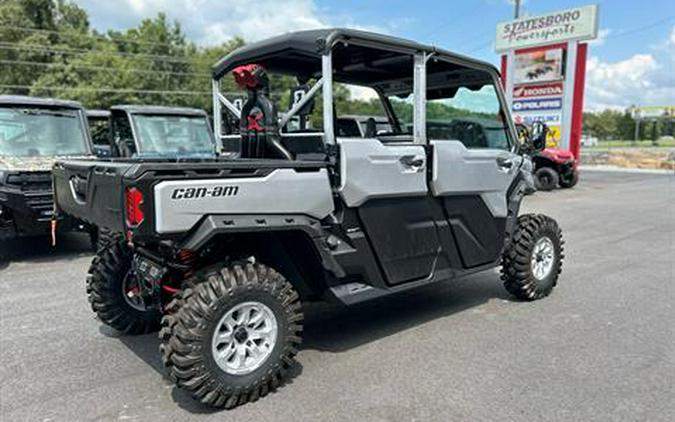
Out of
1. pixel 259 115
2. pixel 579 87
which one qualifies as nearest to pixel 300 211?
pixel 259 115

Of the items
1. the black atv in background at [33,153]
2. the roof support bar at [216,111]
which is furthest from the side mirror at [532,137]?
the black atv in background at [33,153]

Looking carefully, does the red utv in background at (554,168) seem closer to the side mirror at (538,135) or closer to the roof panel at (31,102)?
the side mirror at (538,135)

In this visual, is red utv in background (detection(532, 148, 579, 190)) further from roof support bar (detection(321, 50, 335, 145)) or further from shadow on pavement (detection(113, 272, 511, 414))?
roof support bar (detection(321, 50, 335, 145))

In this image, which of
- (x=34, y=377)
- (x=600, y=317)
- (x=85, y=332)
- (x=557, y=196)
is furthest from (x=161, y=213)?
(x=557, y=196)

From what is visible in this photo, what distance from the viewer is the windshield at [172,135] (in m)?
9.98

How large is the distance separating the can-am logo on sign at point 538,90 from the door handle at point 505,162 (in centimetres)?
1642

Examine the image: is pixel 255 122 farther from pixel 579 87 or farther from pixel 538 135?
pixel 579 87

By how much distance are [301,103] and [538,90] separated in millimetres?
18551

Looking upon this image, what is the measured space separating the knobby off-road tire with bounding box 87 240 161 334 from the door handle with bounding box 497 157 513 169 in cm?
334

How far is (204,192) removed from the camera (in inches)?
121

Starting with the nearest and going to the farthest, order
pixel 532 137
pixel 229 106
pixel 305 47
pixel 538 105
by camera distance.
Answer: pixel 305 47 → pixel 229 106 → pixel 532 137 → pixel 538 105

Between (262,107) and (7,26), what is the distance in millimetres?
39304

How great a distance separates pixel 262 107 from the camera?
4082mm

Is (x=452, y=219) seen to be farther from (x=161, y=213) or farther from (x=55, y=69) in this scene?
(x=55, y=69)
